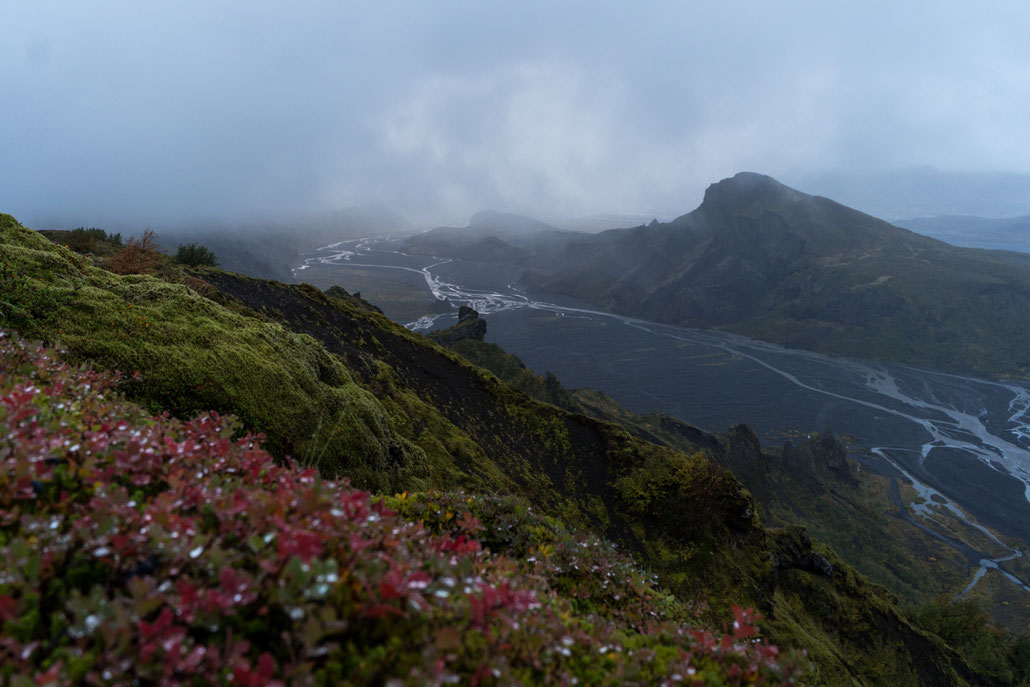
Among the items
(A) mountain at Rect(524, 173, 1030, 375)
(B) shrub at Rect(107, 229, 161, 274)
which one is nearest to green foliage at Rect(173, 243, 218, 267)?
(B) shrub at Rect(107, 229, 161, 274)

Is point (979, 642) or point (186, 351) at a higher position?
point (186, 351)

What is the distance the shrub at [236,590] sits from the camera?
5.46ft

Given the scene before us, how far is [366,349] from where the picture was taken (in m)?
22.5

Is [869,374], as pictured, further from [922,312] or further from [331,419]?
[331,419]

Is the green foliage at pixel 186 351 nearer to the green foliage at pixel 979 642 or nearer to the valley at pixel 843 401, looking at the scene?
the green foliage at pixel 979 642

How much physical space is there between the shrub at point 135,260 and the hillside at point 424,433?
1.77ft

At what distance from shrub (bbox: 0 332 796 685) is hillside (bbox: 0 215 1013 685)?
95mm

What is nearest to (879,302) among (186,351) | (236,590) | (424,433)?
(424,433)

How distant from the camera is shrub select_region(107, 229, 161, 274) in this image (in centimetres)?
1340

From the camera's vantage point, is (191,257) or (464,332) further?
(464,332)

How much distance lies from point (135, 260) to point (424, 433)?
1055cm

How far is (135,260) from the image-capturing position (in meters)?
14.3

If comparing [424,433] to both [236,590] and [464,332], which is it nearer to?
[236,590]

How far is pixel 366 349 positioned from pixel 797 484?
69098mm
